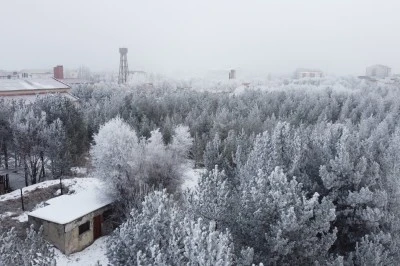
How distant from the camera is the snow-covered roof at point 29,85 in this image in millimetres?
45769

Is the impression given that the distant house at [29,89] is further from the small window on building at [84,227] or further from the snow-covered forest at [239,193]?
the small window on building at [84,227]

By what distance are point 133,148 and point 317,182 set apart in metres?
11.2

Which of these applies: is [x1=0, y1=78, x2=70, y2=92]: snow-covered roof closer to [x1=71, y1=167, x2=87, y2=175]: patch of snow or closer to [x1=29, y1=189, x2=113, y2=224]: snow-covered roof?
[x1=71, y1=167, x2=87, y2=175]: patch of snow

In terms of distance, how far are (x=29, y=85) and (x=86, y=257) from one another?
37335 mm

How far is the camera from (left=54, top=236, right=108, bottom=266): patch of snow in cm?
1808

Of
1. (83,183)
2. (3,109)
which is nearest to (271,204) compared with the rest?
(83,183)

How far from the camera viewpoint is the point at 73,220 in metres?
18.8

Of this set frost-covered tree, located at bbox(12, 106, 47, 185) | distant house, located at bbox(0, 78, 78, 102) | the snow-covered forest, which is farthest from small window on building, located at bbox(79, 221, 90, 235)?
distant house, located at bbox(0, 78, 78, 102)

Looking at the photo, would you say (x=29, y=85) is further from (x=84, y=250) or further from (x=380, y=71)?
(x=380, y=71)

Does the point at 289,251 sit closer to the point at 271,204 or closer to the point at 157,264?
the point at 271,204

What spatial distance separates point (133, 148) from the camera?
21453 millimetres

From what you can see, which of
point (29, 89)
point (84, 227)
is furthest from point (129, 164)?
point (29, 89)

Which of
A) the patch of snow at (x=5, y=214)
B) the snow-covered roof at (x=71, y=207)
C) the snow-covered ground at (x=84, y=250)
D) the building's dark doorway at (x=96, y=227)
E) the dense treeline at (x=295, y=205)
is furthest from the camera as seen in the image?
the patch of snow at (x=5, y=214)

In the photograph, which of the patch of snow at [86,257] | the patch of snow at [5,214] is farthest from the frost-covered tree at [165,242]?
the patch of snow at [5,214]
